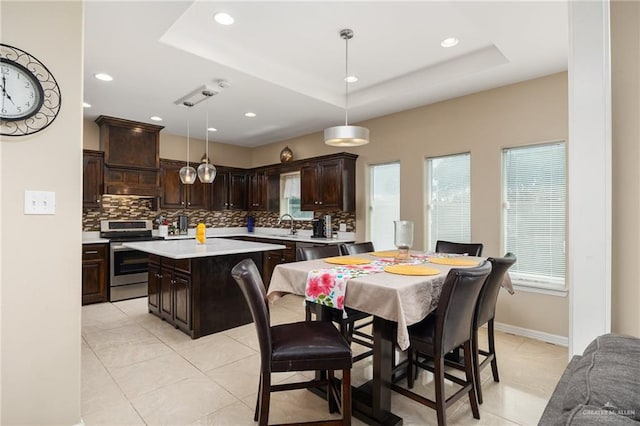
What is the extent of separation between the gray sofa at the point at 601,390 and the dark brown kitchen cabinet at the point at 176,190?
587 centimetres

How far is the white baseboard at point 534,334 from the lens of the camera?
3.25 metres

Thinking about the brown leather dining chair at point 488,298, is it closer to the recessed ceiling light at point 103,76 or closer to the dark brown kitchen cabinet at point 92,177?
the recessed ceiling light at point 103,76

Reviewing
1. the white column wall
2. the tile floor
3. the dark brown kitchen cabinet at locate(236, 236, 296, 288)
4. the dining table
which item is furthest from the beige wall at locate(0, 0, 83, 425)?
the dark brown kitchen cabinet at locate(236, 236, 296, 288)

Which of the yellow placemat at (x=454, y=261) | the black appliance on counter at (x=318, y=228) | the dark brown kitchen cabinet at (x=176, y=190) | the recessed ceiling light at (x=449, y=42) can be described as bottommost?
the yellow placemat at (x=454, y=261)

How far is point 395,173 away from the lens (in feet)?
15.6

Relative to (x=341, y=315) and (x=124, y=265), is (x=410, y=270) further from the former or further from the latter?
(x=124, y=265)

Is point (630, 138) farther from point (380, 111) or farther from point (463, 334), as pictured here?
point (380, 111)

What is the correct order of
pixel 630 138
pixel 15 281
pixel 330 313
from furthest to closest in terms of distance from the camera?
pixel 330 313
pixel 15 281
pixel 630 138

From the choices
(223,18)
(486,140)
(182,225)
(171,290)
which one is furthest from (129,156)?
(486,140)

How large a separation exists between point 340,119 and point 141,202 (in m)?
3.71

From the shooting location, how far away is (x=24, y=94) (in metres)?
1.68

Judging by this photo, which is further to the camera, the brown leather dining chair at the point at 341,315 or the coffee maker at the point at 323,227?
the coffee maker at the point at 323,227

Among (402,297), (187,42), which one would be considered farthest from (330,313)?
(187,42)

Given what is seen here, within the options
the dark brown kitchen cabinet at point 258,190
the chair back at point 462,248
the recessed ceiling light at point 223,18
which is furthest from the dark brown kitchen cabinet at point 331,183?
the recessed ceiling light at point 223,18
